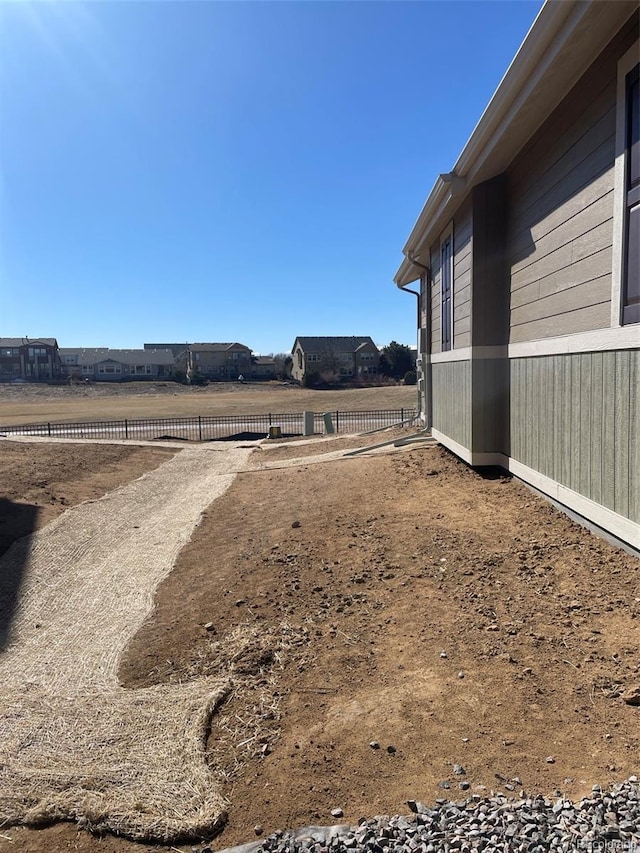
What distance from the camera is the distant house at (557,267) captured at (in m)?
4.57

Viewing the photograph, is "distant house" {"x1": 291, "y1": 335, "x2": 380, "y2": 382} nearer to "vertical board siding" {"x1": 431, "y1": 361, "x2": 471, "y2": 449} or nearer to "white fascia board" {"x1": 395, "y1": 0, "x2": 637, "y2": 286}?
"vertical board siding" {"x1": 431, "y1": 361, "x2": 471, "y2": 449}

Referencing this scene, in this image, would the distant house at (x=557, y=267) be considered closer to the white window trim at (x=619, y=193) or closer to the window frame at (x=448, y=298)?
the white window trim at (x=619, y=193)

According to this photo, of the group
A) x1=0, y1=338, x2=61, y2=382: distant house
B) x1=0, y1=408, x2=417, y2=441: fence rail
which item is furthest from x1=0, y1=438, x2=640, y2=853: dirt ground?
x1=0, y1=338, x2=61, y2=382: distant house

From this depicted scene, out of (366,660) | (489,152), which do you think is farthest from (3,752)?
(489,152)

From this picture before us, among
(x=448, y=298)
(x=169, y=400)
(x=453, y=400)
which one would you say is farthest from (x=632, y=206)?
(x=169, y=400)

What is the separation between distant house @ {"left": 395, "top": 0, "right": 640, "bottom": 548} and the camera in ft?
15.0

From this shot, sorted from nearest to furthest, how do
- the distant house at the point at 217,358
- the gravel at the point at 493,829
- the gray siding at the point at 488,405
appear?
the gravel at the point at 493,829 < the gray siding at the point at 488,405 < the distant house at the point at 217,358

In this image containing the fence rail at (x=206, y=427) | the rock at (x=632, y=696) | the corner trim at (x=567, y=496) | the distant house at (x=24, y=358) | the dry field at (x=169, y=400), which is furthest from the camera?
the distant house at (x=24, y=358)

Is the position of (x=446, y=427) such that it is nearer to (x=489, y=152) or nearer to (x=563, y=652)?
(x=489, y=152)

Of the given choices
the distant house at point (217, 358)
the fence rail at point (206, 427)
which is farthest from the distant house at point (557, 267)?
the distant house at point (217, 358)

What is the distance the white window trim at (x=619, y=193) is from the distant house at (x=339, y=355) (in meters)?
76.0

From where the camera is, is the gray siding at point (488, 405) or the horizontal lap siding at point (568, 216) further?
the gray siding at point (488, 405)

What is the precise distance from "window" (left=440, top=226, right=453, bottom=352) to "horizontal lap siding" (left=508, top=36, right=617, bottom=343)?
89.8 inches

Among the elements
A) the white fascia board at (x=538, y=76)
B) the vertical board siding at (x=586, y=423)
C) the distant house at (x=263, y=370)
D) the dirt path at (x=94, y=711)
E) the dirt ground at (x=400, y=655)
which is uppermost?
the white fascia board at (x=538, y=76)
